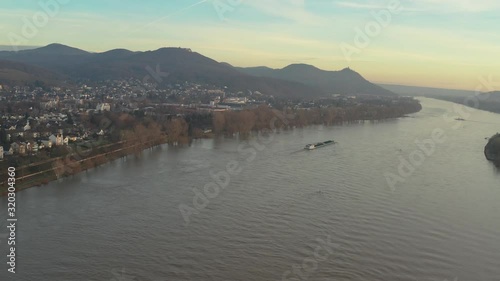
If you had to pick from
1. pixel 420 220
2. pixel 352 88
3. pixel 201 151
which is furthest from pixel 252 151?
pixel 352 88

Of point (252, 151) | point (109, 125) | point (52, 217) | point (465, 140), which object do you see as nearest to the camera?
point (52, 217)

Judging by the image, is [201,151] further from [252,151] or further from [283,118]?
[283,118]

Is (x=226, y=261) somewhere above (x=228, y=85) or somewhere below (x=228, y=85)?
below

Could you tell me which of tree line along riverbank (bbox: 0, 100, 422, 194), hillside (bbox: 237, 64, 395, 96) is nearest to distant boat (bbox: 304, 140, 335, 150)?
tree line along riverbank (bbox: 0, 100, 422, 194)

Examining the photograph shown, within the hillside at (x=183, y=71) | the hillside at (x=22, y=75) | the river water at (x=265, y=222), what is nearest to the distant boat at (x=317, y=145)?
the river water at (x=265, y=222)

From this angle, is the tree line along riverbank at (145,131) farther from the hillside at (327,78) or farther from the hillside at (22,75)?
the hillside at (327,78)
